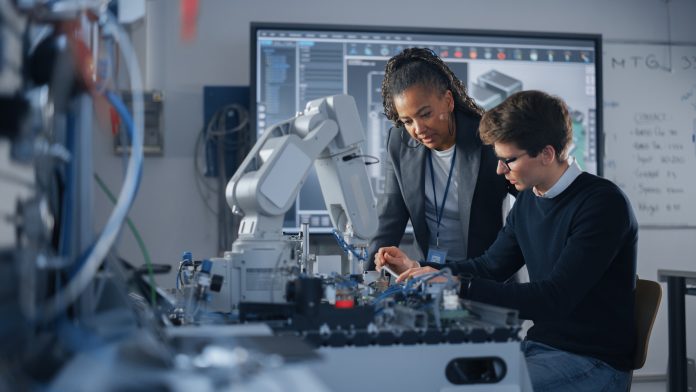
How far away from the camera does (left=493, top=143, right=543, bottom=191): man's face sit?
80.1 inches

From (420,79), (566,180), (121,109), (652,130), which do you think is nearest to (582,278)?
(566,180)

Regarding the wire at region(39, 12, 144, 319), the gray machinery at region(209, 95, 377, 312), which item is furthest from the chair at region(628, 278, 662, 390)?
the wire at region(39, 12, 144, 319)

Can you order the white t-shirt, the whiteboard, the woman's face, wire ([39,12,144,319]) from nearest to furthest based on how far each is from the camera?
wire ([39,12,144,319])
the woman's face
the white t-shirt
the whiteboard

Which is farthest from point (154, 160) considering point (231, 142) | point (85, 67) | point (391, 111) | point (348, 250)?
point (85, 67)

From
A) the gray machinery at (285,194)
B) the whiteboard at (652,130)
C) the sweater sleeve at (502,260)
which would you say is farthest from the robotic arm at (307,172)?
the whiteboard at (652,130)

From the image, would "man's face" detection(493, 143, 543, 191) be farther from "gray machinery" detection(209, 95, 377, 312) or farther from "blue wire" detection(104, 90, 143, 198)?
"blue wire" detection(104, 90, 143, 198)

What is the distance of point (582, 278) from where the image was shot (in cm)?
184

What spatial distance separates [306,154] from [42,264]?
0.85m

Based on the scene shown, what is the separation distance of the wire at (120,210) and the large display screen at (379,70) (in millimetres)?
2747

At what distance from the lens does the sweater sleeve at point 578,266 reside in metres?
1.78

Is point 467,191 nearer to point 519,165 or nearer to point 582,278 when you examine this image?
point 519,165

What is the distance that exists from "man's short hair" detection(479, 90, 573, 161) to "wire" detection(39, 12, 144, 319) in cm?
121

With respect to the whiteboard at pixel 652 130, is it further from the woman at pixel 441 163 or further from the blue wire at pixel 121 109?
the blue wire at pixel 121 109

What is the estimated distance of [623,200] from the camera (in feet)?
6.36
